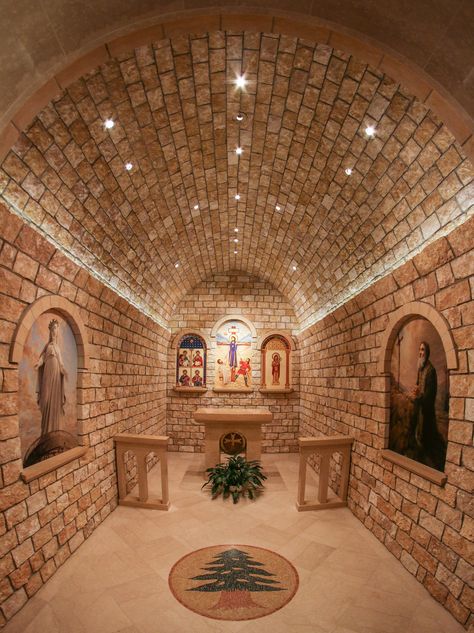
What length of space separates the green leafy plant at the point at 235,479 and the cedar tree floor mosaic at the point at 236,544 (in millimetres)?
426

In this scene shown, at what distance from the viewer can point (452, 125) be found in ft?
8.36

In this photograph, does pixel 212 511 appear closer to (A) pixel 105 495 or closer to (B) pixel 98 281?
(A) pixel 105 495

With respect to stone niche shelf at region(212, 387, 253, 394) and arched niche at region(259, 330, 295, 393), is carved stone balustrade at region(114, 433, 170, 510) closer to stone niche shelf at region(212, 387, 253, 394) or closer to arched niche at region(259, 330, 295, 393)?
stone niche shelf at region(212, 387, 253, 394)

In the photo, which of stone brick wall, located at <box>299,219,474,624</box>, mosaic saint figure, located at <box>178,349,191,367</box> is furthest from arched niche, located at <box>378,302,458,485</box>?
mosaic saint figure, located at <box>178,349,191,367</box>

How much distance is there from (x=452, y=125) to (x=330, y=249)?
16.0 feet

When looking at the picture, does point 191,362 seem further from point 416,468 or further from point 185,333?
point 416,468

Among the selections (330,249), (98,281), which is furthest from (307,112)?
(98,281)

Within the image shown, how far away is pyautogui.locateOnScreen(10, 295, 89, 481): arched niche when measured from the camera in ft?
13.3

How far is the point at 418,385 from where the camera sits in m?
4.76

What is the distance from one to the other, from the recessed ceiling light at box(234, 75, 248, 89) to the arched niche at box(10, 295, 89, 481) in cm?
355

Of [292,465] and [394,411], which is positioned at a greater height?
[394,411]

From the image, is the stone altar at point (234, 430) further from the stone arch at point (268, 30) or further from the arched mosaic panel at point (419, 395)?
the stone arch at point (268, 30)

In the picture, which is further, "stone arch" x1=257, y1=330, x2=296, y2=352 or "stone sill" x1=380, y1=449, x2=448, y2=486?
"stone arch" x1=257, y1=330, x2=296, y2=352

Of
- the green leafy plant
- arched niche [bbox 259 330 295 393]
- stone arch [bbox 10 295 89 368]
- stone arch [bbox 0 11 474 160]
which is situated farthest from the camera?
arched niche [bbox 259 330 295 393]
